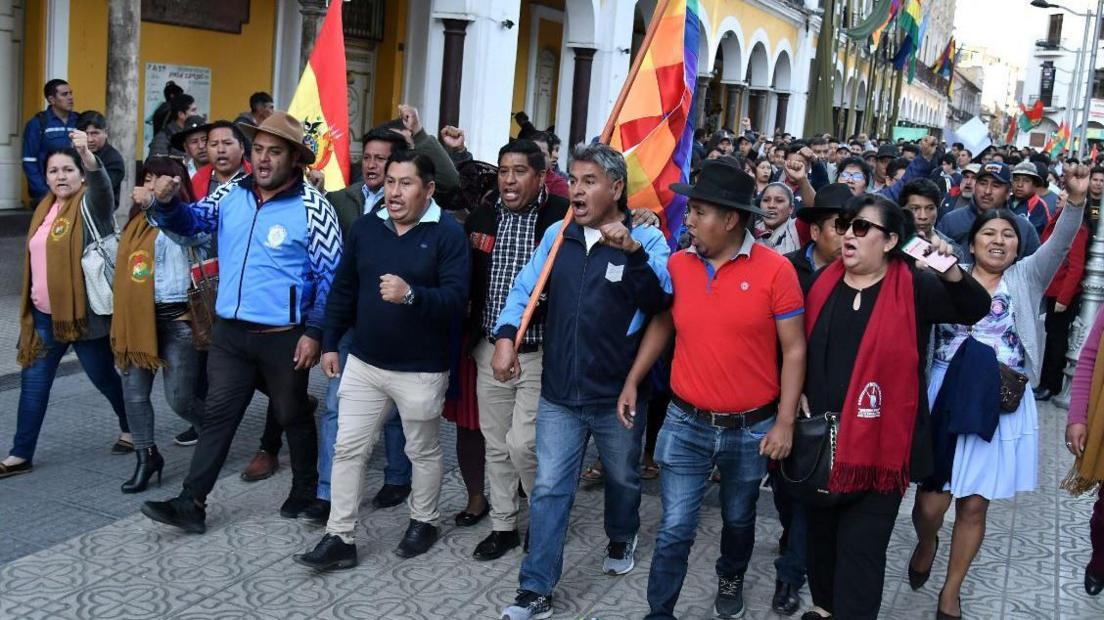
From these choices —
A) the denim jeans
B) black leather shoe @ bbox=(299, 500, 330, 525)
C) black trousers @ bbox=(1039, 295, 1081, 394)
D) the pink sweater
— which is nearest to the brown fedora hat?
the denim jeans

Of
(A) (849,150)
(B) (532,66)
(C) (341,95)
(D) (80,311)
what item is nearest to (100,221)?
(D) (80,311)

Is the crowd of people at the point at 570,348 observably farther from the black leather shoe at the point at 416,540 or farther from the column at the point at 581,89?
the column at the point at 581,89

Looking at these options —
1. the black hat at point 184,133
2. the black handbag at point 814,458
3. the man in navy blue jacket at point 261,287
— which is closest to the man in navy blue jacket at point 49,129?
the black hat at point 184,133

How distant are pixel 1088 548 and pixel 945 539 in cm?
74

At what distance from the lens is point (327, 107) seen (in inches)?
261

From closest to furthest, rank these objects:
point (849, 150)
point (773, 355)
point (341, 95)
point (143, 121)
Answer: point (773, 355) → point (341, 95) → point (143, 121) → point (849, 150)

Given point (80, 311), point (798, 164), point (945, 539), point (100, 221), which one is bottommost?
point (945, 539)

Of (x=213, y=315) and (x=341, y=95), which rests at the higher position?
(x=341, y=95)

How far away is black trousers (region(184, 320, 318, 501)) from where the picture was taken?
16.9 ft

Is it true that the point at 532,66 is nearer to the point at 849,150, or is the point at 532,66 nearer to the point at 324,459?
the point at 849,150

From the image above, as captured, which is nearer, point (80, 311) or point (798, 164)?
point (80, 311)

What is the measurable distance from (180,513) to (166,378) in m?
0.93

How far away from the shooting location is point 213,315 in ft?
18.6

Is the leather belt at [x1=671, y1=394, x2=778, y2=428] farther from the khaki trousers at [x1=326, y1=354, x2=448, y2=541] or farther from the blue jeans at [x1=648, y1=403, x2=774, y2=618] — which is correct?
the khaki trousers at [x1=326, y1=354, x2=448, y2=541]
